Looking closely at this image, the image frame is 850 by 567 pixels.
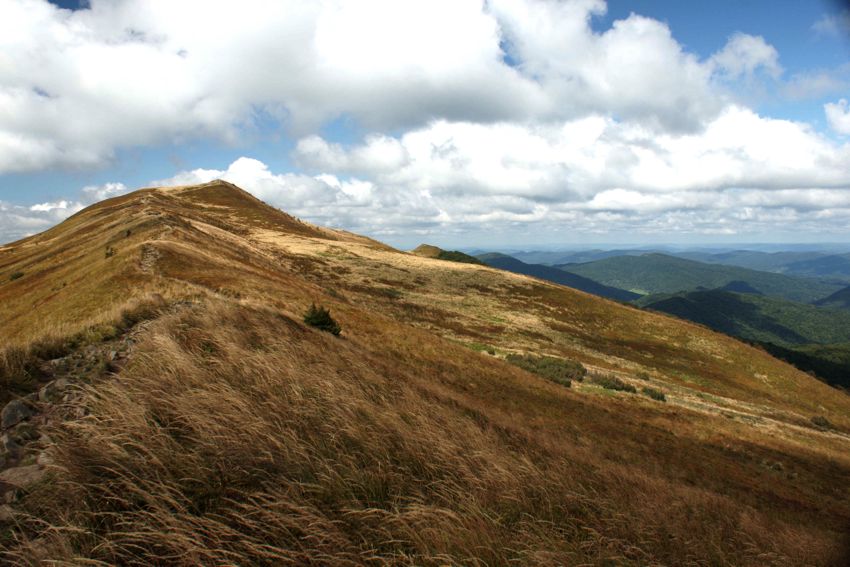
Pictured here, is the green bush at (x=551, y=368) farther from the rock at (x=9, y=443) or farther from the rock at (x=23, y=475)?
the rock at (x=23, y=475)

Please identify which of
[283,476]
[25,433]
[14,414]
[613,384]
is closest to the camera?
[283,476]

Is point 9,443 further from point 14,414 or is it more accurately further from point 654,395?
point 654,395

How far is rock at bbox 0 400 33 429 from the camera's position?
575cm

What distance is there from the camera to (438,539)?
166 inches

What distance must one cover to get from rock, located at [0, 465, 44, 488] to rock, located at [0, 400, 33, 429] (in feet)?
4.72

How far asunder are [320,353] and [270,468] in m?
5.70

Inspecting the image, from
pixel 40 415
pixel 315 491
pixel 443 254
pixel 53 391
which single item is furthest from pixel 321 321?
pixel 443 254

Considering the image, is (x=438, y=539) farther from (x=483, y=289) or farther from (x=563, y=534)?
(x=483, y=289)

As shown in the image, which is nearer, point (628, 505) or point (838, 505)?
point (628, 505)

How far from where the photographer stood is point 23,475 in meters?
4.62

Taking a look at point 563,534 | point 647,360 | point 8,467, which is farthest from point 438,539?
point 647,360

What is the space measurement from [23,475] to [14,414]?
1.91 m

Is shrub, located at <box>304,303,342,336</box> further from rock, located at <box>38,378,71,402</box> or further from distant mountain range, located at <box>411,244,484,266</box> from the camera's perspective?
distant mountain range, located at <box>411,244,484,266</box>

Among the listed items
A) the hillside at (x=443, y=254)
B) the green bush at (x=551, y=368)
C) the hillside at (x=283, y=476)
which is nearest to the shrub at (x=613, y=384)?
the green bush at (x=551, y=368)
